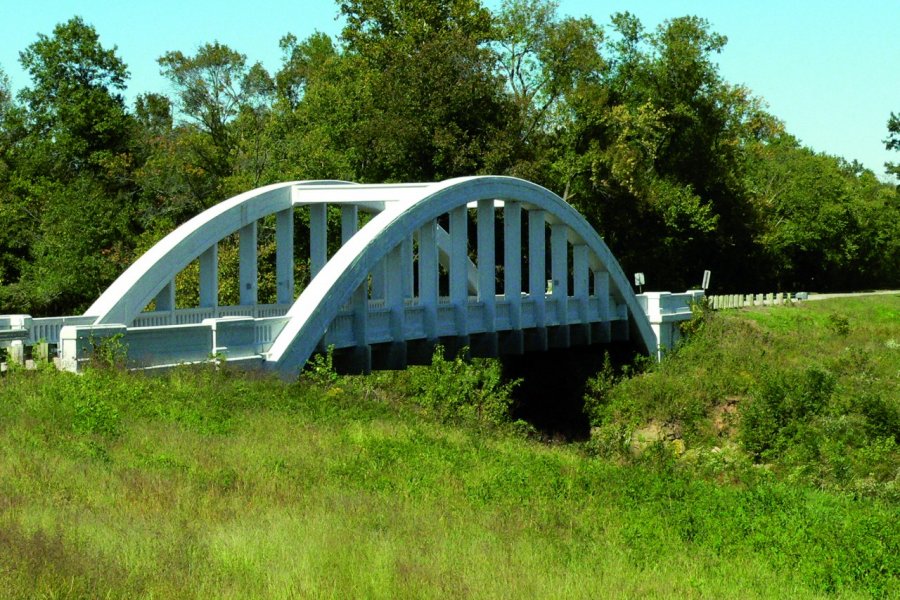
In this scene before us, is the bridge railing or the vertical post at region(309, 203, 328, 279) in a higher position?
the vertical post at region(309, 203, 328, 279)

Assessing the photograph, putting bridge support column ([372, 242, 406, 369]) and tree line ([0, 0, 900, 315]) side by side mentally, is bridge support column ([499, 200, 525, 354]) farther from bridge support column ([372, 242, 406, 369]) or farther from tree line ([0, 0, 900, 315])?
tree line ([0, 0, 900, 315])

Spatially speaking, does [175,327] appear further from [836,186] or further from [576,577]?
[836,186]

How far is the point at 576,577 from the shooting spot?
34.7 feet

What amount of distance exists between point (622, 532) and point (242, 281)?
2051cm

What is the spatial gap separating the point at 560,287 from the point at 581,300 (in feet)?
3.62

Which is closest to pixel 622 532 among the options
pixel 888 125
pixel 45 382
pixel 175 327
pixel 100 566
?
pixel 100 566

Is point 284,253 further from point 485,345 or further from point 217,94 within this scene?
point 217,94

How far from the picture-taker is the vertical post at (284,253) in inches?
1260


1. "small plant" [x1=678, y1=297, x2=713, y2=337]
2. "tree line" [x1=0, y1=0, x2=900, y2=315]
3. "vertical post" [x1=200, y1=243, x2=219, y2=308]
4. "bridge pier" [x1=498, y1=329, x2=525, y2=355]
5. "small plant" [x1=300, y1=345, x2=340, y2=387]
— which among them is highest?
"tree line" [x1=0, y1=0, x2=900, y2=315]

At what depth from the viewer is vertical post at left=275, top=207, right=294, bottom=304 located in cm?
3200

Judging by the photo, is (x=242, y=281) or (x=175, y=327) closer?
(x=175, y=327)

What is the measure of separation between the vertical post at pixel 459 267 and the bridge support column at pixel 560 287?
484 centimetres

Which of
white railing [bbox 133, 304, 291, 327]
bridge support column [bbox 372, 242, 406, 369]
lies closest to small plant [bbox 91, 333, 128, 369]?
white railing [bbox 133, 304, 291, 327]

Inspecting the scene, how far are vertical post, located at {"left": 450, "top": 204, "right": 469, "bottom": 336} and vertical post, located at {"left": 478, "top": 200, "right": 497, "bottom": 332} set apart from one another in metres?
0.91
